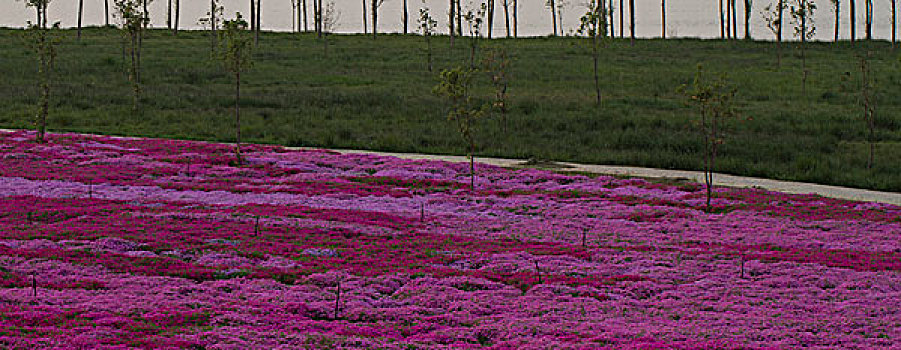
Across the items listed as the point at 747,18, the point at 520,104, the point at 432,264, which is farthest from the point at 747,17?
the point at 432,264

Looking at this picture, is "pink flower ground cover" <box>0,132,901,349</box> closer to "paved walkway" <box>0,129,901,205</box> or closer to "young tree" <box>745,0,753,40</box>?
"paved walkway" <box>0,129,901,205</box>

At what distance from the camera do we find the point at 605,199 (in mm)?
21234

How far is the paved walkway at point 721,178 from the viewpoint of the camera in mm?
22344

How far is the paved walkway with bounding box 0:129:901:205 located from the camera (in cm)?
2234

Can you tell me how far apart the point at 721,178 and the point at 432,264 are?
539 inches

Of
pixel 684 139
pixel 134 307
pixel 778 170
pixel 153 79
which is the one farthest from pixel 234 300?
pixel 153 79

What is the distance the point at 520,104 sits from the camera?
138 feet

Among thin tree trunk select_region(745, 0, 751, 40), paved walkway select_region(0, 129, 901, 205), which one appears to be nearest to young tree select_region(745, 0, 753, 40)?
thin tree trunk select_region(745, 0, 751, 40)

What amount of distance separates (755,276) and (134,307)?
829 cm

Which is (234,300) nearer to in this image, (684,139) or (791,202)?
(791,202)

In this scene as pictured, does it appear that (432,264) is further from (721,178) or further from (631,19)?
(631,19)

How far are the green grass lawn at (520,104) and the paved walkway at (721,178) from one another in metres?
0.82

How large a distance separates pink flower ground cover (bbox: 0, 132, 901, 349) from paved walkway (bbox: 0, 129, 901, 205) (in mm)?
1676

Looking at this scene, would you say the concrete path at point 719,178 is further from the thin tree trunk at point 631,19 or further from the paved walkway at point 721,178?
the thin tree trunk at point 631,19
